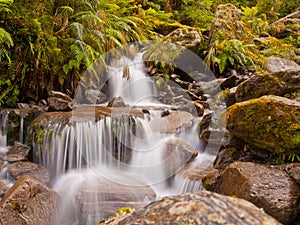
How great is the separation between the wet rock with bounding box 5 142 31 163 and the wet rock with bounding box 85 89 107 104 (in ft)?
7.30

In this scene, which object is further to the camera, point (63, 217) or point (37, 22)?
point (37, 22)

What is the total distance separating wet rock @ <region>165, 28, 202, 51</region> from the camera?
8.52m

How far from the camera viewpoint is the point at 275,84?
151 inches

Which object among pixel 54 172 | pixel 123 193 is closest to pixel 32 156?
pixel 54 172

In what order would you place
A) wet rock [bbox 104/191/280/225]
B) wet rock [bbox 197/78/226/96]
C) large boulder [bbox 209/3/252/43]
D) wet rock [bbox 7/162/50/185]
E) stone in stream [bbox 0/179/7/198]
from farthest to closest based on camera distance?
large boulder [bbox 209/3/252/43], wet rock [bbox 197/78/226/96], wet rock [bbox 7/162/50/185], stone in stream [bbox 0/179/7/198], wet rock [bbox 104/191/280/225]

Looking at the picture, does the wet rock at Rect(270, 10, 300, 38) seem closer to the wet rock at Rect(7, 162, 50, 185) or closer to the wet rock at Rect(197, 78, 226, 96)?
the wet rock at Rect(197, 78, 226, 96)

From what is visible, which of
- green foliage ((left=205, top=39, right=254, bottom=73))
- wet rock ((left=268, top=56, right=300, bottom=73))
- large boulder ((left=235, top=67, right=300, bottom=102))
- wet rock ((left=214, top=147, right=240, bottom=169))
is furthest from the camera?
green foliage ((left=205, top=39, right=254, bottom=73))

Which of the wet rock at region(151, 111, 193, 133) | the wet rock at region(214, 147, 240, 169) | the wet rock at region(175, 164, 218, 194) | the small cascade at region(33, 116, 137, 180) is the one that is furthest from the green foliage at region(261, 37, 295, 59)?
the small cascade at region(33, 116, 137, 180)

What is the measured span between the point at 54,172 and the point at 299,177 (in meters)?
3.90

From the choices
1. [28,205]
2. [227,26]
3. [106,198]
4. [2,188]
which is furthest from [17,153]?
[227,26]

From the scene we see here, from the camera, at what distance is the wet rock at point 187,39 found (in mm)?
8523

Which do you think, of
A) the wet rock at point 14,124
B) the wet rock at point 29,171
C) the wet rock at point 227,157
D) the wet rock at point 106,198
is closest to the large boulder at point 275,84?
the wet rock at point 227,157

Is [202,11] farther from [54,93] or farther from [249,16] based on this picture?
[54,93]

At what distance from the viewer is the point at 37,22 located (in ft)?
19.2
